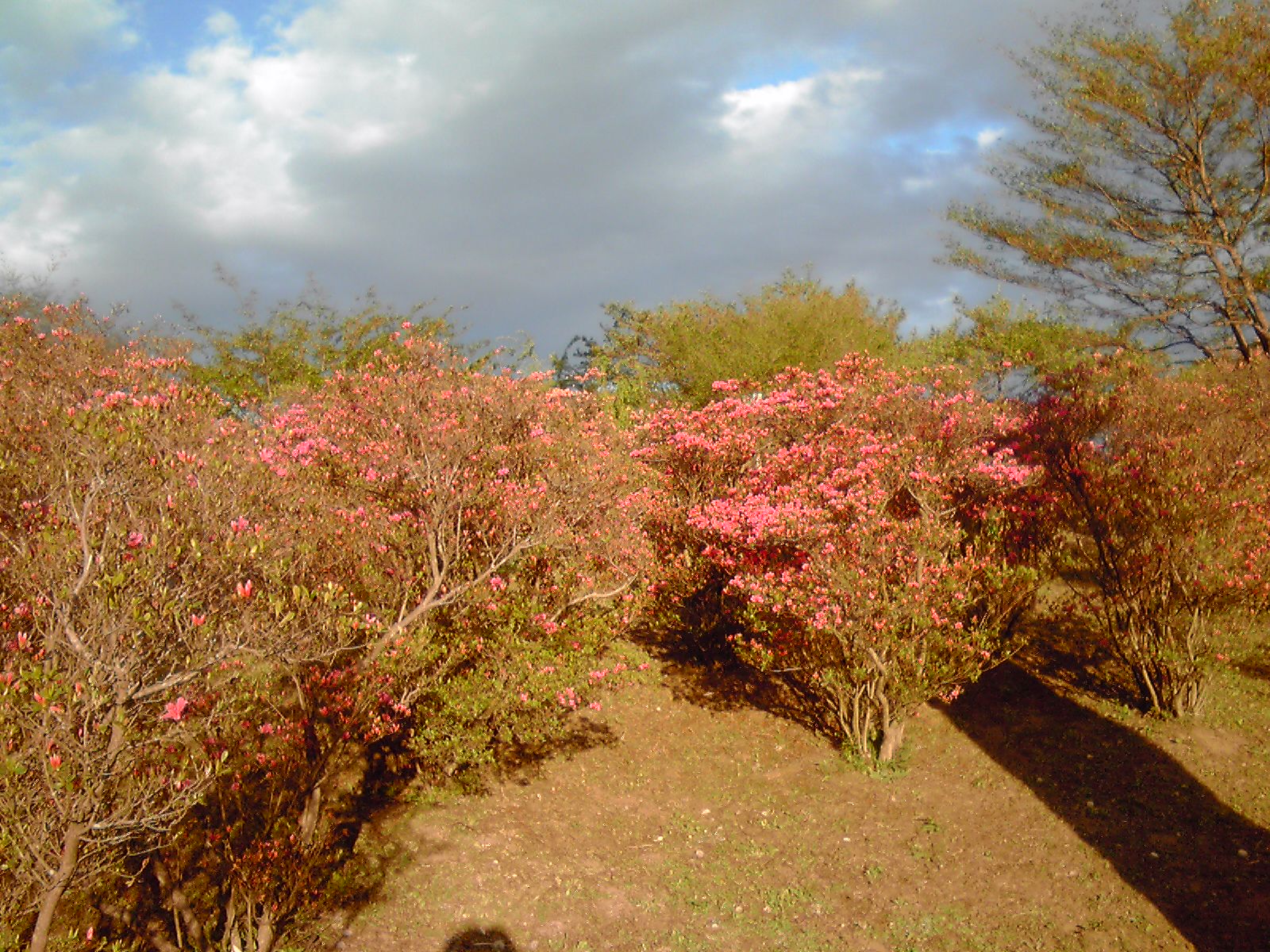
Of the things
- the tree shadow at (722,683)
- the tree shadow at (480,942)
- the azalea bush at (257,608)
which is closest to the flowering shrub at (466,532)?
the azalea bush at (257,608)

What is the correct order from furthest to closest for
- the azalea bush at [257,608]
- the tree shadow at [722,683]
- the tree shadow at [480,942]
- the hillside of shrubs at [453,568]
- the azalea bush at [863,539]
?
the tree shadow at [722,683] → the azalea bush at [863,539] → the tree shadow at [480,942] → the hillside of shrubs at [453,568] → the azalea bush at [257,608]

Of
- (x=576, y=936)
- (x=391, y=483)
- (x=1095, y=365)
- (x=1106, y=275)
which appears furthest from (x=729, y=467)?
(x=1106, y=275)

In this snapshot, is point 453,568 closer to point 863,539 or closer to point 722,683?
point 863,539

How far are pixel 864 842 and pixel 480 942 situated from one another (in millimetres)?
4206

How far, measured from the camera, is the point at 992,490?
37.2 feet

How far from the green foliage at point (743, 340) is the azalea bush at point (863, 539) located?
26.6ft

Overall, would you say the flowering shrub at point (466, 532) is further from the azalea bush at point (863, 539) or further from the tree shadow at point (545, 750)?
the azalea bush at point (863, 539)

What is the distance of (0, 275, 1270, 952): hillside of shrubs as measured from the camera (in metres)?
4.52

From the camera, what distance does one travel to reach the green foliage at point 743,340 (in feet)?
77.3

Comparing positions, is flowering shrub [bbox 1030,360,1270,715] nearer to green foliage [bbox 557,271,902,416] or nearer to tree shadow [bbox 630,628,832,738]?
tree shadow [bbox 630,628,832,738]

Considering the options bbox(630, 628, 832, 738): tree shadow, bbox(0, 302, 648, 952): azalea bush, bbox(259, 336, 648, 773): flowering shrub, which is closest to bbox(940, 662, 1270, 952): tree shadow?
bbox(630, 628, 832, 738): tree shadow

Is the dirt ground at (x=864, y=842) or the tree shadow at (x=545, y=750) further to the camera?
the tree shadow at (x=545, y=750)

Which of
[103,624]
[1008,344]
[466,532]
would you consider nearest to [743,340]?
[1008,344]

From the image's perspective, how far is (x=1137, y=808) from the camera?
31.7 ft
